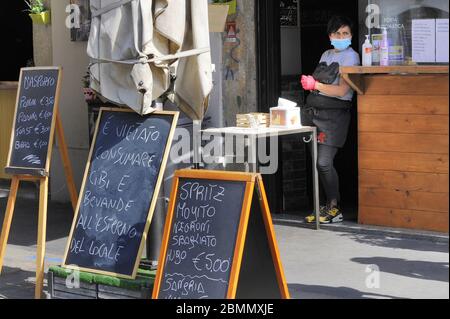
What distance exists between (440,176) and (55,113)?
10.2 ft

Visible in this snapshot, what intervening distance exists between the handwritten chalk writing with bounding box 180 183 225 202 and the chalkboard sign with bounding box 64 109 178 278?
40cm

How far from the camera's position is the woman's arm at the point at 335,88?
8117mm

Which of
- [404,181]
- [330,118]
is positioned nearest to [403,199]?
[404,181]

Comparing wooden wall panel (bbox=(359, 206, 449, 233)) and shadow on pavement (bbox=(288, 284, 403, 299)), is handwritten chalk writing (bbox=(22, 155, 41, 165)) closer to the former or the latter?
shadow on pavement (bbox=(288, 284, 403, 299))

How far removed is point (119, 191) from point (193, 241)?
0.88m

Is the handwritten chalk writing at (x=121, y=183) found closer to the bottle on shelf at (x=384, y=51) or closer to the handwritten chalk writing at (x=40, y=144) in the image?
the handwritten chalk writing at (x=40, y=144)

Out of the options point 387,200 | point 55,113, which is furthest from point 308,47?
point 55,113

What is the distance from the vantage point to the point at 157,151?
19.3 ft

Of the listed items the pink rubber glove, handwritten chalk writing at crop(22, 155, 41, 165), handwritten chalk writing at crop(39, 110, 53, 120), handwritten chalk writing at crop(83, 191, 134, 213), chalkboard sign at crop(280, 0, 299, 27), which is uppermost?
chalkboard sign at crop(280, 0, 299, 27)

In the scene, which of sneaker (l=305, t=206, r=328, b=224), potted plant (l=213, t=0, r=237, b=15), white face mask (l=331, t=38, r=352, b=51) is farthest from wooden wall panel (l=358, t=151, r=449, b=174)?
potted plant (l=213, t=0, r=237, b=15)

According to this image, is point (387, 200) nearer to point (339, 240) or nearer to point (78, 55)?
point (339, 240)

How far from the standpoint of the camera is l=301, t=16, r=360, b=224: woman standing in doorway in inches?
321

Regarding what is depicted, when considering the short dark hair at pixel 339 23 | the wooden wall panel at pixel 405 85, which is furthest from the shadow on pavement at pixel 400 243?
the short dark hair at pixel 339 23

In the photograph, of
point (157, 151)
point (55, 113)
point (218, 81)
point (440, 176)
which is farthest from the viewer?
point (218, 81)
